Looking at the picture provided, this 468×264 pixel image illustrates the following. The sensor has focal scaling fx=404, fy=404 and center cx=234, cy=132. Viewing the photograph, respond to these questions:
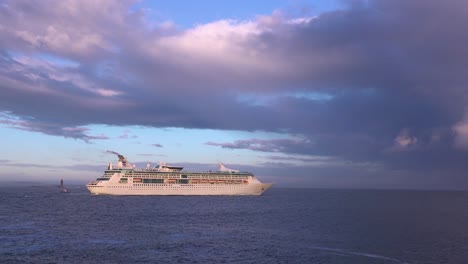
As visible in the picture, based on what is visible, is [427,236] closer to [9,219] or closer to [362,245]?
[362,245]

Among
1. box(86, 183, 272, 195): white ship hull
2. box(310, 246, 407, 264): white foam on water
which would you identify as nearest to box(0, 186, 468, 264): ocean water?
box(310, 246, 407, 264): white foam on water

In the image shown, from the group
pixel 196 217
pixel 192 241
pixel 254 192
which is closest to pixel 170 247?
pixel 192 241

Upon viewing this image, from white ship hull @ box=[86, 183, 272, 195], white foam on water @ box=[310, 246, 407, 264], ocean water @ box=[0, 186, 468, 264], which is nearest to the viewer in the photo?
ocean water @ box=[0, 186, 468, 264]

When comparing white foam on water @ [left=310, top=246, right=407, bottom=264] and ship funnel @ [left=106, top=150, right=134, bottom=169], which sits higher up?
ship funnel @ [left=106, top=150, right=134, bottom=169]

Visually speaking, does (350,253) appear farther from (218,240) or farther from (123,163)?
(123,163)

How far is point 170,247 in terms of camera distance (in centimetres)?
4984

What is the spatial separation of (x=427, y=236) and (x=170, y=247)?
132ft

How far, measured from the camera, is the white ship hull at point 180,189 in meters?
146

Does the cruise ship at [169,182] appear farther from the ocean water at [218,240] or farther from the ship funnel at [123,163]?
the ocean water at [218,240]

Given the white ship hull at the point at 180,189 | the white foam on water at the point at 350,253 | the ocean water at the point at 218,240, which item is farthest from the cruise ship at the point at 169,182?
the white foam on water at the point at 350,253

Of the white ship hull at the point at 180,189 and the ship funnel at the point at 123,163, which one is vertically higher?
the ship funnel at the point at 123,163

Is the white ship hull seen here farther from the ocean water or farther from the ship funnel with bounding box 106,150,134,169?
the ocean water

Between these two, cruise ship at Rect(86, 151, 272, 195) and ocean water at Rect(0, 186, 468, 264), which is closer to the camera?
ocean water at Rect(0, 186, 468, 264)

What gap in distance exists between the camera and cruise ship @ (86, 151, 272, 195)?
14612cm
